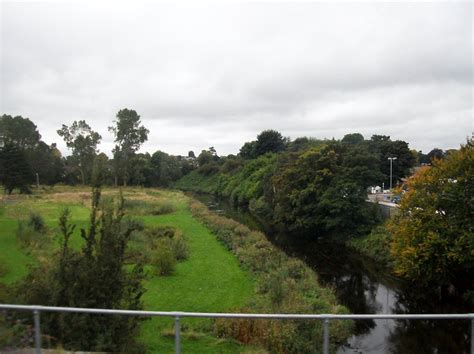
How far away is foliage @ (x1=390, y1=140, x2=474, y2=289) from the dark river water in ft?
5.11

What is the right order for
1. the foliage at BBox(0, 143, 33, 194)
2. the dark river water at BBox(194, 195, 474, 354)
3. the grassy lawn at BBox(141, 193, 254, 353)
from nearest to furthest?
the dark river water at BBox(194, 195, 474, 354) < the grassy lawn at BBox(141, 193, 254, 353) < the foliage at BBox(0, 143, 33, 194)

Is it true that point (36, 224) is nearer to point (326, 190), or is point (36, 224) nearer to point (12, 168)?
point (326, 190)

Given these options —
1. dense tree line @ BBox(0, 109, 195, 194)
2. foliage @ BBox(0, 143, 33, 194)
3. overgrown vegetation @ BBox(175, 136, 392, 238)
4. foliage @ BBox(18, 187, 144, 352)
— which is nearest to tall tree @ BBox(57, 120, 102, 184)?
dense tree line @ BBox(0, 109, 195, 194)

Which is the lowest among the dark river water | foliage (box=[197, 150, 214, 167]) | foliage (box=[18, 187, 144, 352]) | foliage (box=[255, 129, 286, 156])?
the dark river water

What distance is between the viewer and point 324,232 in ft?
132

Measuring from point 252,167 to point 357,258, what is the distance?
155 feet

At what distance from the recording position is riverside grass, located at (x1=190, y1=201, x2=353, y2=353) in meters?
7.20

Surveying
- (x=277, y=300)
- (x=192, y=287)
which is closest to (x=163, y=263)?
(x=192, y=287)

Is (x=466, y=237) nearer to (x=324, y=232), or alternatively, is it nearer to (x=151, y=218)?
(x=324, y=232)

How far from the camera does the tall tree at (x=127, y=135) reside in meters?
91.1

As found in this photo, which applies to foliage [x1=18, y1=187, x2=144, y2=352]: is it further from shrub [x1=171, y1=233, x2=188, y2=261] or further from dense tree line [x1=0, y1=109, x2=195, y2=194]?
dense tree line [x1=0, y1=109, x2=195, y2=194]

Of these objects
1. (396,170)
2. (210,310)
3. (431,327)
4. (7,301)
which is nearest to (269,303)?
(210,310)

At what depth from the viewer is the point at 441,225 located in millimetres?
21125

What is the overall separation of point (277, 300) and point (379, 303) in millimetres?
7088
